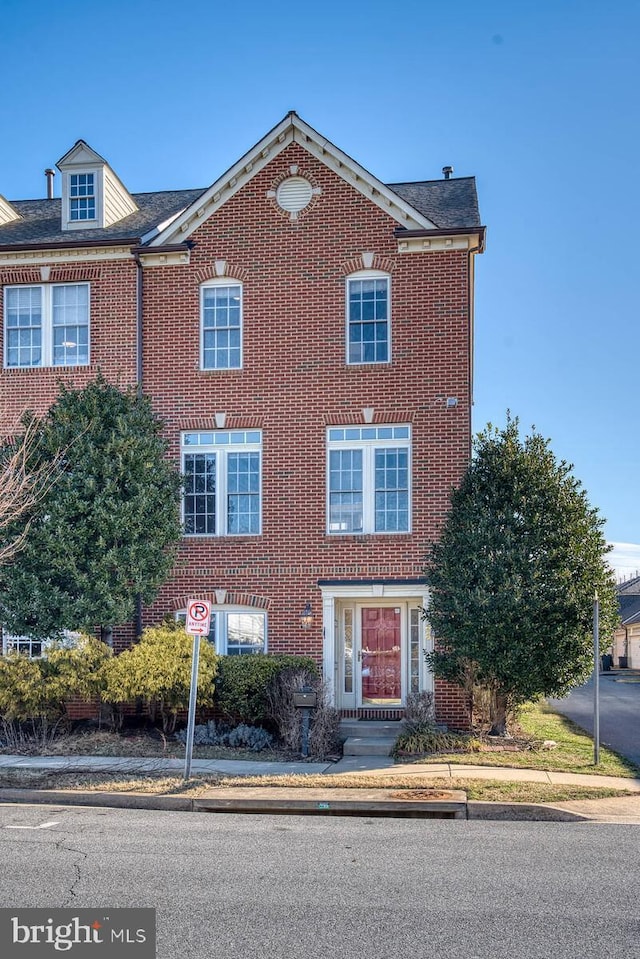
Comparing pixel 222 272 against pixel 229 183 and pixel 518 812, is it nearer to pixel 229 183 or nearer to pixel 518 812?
pixel 229 183

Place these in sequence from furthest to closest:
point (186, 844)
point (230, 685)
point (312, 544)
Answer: point (312, 544), point (230, 685), point (186, 844)

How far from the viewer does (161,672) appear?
16.1 m

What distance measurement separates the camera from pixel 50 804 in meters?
12.2

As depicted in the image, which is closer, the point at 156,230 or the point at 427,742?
the point at 427,742

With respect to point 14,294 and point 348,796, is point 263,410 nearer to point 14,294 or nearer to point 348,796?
point 14,294

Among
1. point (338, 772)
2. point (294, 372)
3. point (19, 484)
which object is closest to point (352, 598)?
point (294, 372)

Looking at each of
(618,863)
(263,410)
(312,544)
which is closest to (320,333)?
(263,410)

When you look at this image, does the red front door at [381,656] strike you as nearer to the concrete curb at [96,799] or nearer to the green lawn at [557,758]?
the green lawn at [557,758]

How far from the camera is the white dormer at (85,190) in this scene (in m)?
20.4

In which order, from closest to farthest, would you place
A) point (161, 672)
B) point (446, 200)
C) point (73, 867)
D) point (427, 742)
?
point (73, 867)
point (427, 742)
point (161, 672)
point (446, 200)

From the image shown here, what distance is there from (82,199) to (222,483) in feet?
23.3

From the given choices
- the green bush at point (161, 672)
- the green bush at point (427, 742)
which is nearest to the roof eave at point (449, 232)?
the green bush at point (161, 672)

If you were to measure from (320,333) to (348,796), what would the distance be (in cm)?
950

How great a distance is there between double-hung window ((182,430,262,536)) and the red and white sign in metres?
5.33
